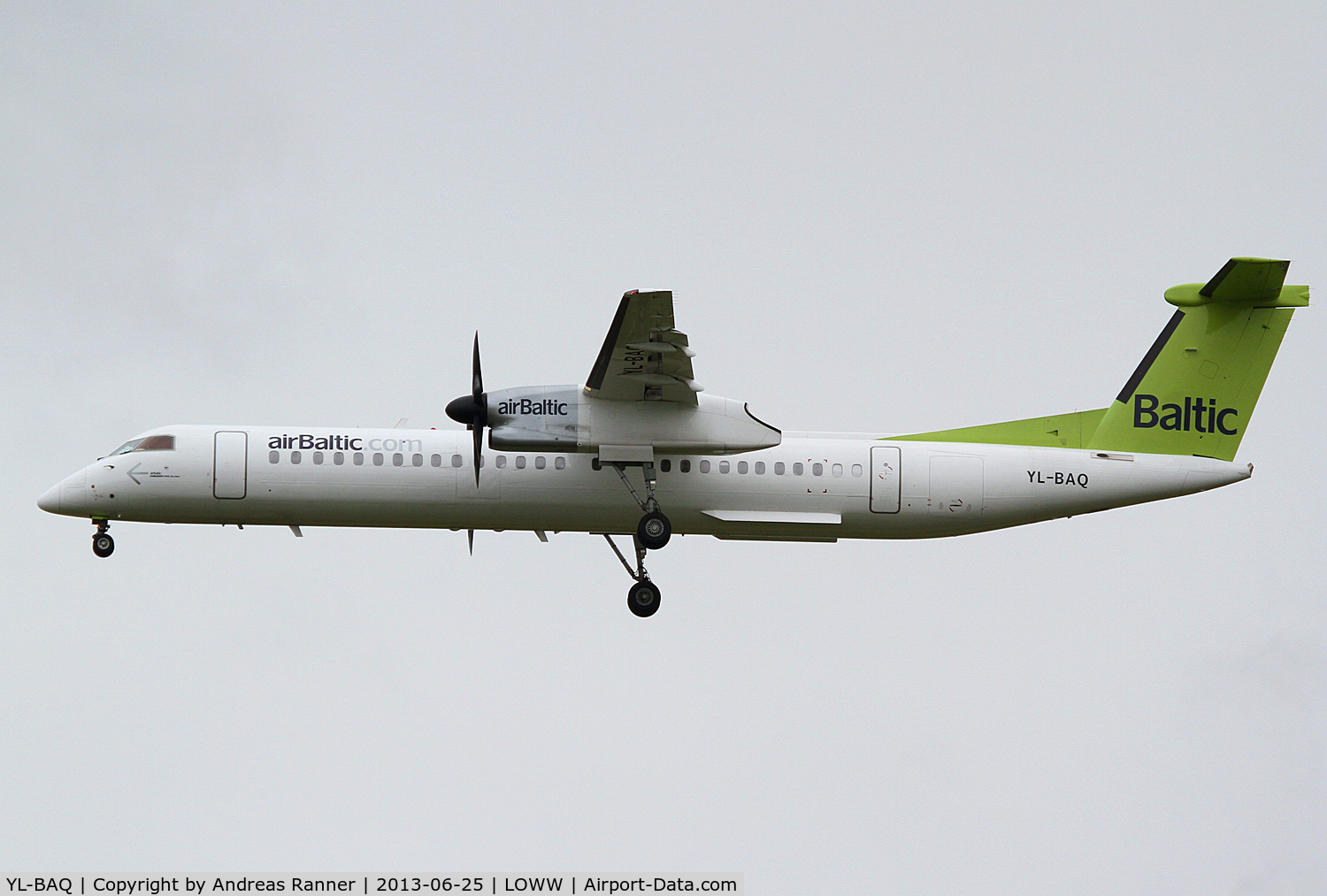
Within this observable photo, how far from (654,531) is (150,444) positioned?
8111mm

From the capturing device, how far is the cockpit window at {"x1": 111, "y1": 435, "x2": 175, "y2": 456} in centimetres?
2269

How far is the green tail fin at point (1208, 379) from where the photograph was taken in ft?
Result: 76.9

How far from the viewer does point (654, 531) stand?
72.7 ft

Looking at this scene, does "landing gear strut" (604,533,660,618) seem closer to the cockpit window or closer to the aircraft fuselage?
the aircraft fuselage

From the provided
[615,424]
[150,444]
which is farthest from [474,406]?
[150,444]

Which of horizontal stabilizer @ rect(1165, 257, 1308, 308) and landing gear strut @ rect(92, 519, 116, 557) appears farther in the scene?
landing gear strut @ rect(92, 519, 116, 557)

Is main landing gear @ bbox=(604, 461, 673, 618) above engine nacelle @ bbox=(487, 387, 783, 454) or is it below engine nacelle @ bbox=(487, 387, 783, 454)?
below

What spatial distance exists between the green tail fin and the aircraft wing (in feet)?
23.7

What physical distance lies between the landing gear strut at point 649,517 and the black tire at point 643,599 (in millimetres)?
1049

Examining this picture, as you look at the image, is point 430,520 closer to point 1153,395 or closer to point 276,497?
point 276,497

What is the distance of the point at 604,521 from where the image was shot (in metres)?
22.8

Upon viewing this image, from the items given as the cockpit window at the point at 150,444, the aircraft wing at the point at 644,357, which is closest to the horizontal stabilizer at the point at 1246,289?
the aircraft wing at the point at 644,357

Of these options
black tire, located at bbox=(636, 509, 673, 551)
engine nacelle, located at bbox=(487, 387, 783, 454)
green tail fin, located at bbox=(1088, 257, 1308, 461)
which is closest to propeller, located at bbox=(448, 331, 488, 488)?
engine nacelle, located at bbox=(487, 387, 783, 454)

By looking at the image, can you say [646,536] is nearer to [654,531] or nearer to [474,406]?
[654,531]
